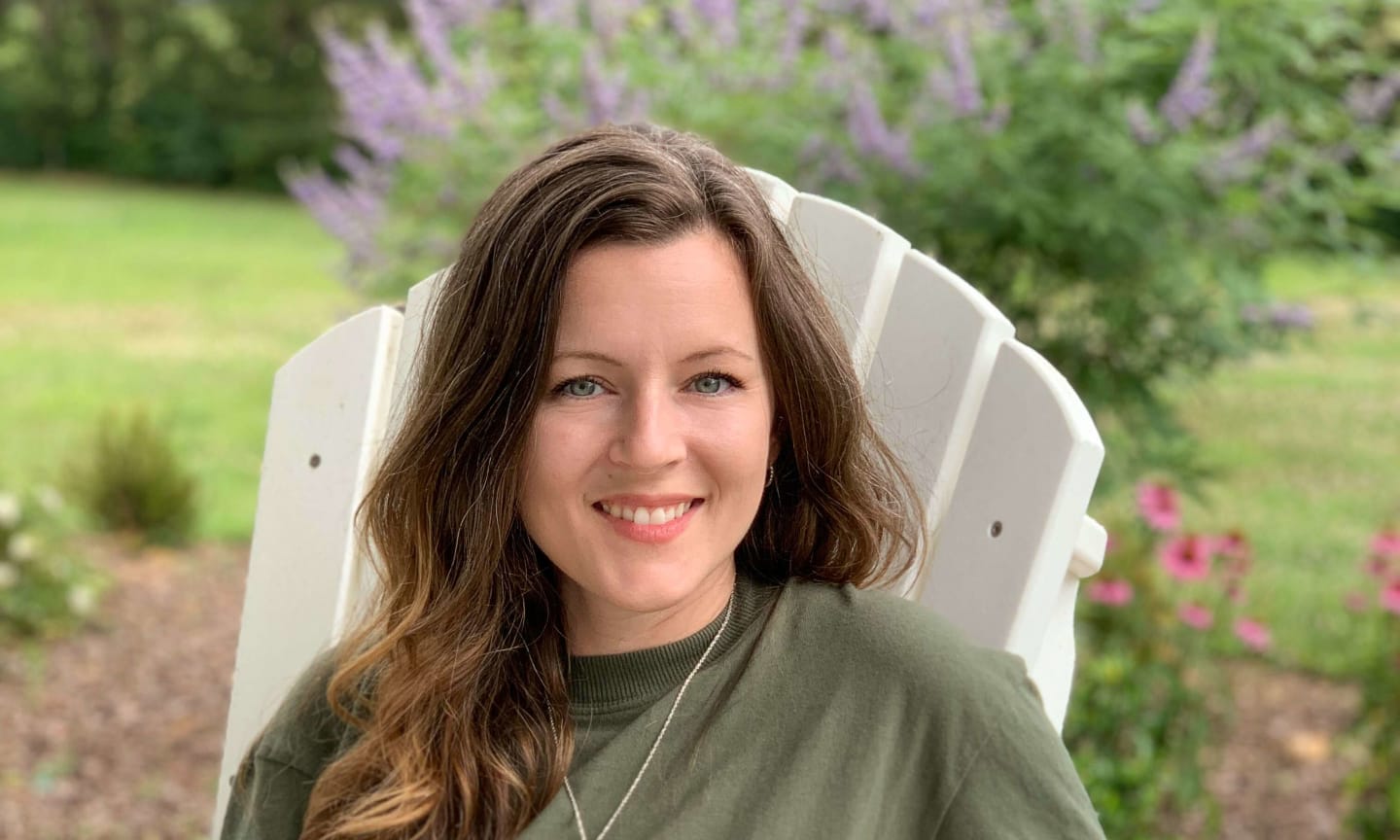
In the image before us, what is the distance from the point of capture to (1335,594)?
524cm

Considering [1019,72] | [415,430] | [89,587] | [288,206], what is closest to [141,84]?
[288,206]

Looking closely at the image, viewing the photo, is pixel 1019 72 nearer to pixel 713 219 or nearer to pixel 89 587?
pixel 713 219

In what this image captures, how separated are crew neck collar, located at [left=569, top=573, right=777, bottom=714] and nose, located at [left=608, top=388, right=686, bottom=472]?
212 millimetres

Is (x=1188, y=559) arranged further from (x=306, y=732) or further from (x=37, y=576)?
(x=37, y=576)

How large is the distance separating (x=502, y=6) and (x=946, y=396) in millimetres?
3262

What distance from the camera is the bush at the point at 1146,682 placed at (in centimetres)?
306

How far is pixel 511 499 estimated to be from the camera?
1.40 m

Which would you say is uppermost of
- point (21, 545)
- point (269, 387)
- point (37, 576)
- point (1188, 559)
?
point (1188, 559)

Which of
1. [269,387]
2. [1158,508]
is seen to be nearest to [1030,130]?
[1158,508]

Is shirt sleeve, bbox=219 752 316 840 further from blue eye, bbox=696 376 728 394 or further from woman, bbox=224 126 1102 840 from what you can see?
blue eye, bbox=696 376 728 394

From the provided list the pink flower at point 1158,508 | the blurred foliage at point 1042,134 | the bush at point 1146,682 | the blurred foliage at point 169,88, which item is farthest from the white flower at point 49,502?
the blurred foliage at point 169,88

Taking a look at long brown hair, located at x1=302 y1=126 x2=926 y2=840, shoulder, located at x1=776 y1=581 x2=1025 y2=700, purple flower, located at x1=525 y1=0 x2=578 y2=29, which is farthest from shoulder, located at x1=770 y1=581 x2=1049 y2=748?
purple flower, located at x1=525 y1=0 x2=578 y2=29

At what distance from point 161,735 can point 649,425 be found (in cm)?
336

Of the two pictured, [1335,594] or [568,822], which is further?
[1335,594]
